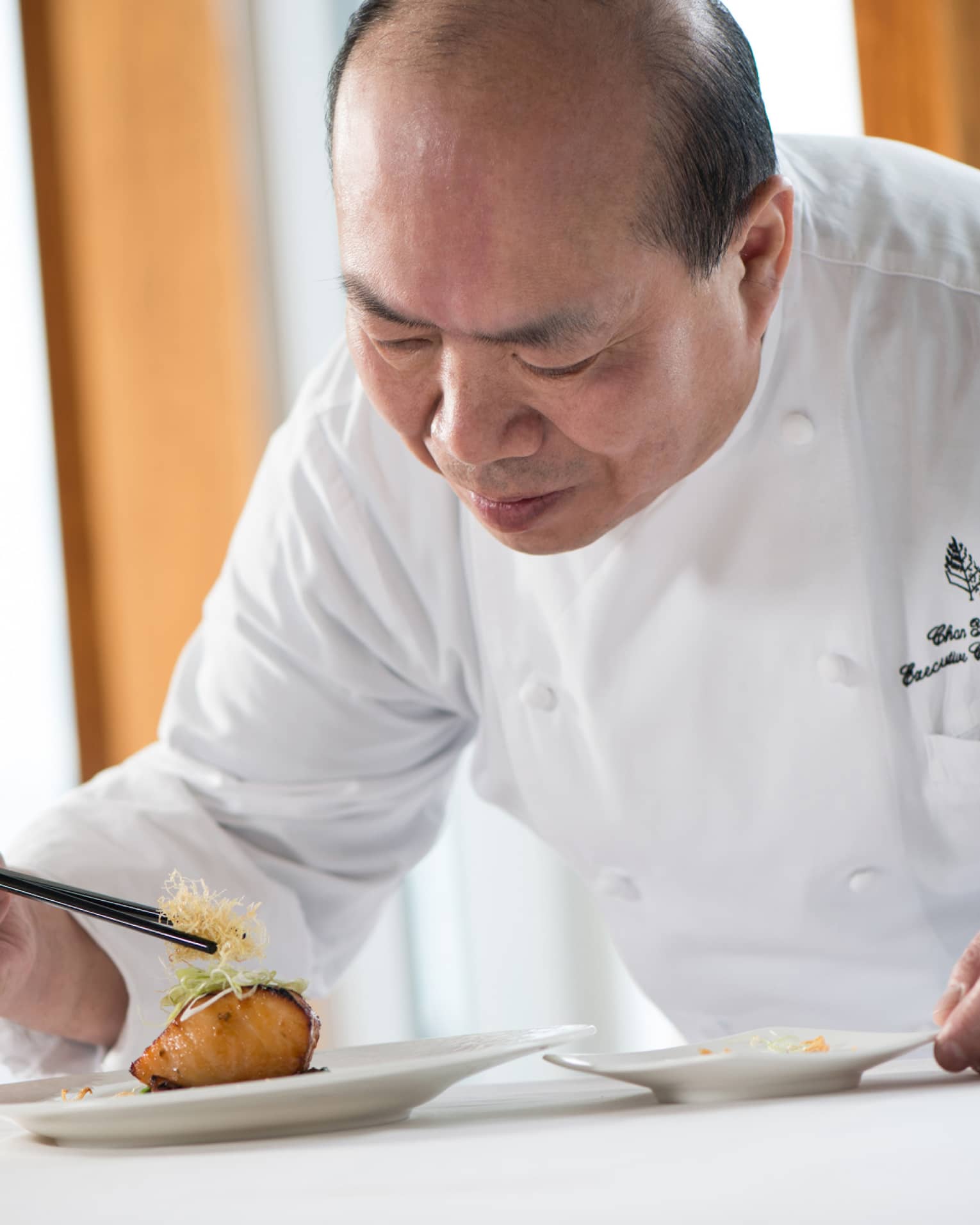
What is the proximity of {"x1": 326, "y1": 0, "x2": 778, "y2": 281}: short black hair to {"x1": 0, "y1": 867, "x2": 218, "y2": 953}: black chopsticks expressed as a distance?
0.56m

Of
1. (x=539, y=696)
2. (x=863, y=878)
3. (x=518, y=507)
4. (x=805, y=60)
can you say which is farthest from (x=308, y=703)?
(x=805, y=60)

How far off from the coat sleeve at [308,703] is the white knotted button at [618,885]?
0.25 meters

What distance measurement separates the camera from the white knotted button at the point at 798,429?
1.30 meters

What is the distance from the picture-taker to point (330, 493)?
59.7 inches

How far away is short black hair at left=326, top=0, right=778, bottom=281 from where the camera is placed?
104 centimetres

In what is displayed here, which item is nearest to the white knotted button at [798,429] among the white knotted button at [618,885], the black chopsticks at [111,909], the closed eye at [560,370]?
the closed eye at [560,370]

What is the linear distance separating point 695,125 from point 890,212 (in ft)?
1.14

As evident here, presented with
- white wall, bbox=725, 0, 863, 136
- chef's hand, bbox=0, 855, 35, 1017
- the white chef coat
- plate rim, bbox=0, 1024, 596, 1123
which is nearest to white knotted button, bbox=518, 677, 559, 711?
the white chef coat

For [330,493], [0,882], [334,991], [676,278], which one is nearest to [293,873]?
[330,493]

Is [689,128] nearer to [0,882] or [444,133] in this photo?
[444,133]

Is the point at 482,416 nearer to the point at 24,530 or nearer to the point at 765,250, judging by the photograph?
the point at 765,250

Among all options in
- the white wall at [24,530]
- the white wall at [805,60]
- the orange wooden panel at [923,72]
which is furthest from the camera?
the white wall at [24,530]

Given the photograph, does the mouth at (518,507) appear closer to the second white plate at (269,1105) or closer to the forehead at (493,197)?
the forehead at (493,197)

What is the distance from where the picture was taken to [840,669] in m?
1.28
